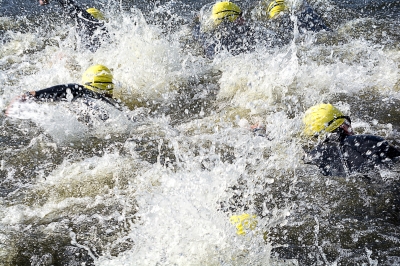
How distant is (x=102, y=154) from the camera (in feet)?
20.6

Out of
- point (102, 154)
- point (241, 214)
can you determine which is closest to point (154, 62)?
point (102, 154)

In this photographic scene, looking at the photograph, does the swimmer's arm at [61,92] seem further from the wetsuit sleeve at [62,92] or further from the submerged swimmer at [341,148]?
the submerged swimmer at [341,148]

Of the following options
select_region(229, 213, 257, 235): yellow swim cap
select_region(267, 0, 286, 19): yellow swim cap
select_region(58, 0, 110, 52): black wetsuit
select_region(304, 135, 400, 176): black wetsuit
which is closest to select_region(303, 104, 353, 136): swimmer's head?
select_region(304, 135, 400, 176): black wetsuit

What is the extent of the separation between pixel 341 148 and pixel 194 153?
2.00 meters

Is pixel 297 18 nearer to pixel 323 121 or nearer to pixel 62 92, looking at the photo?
pixel 323 121

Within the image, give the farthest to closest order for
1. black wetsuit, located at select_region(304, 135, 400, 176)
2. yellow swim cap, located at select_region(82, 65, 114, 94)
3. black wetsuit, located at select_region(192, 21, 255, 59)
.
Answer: black wetsuit, located at select_region(192, 21, 255, 59) < yellow swim cap, located at select_region(82, 65, 114, 94) < black wetsuit, located at select_region(304, 135, 400, 176)

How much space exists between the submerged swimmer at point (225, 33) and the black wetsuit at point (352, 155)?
12.5 ft

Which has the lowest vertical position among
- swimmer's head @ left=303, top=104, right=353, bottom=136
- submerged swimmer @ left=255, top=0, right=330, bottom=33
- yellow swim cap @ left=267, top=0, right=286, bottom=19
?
swimmer's head @ left=303, top=104, right=353, bottom=136

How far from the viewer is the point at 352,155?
4895 millimetres

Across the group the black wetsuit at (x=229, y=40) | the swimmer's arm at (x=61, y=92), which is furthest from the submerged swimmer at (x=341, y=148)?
the black wetsuit at (x=229, y=40)

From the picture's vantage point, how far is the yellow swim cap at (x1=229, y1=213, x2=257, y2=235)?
4.35 metres

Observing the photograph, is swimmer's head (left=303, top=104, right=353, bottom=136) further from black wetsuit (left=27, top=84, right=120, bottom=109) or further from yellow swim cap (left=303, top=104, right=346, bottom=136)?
black wetsuit (left=27, top=84, right=120, bottom=109)

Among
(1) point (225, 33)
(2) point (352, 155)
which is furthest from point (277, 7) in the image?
(2) point (352, 155)

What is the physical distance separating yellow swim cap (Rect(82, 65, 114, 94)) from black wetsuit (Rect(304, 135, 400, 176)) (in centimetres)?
323
